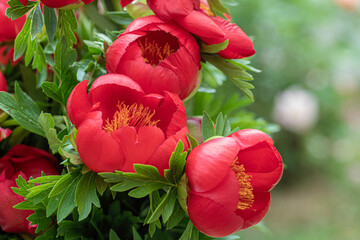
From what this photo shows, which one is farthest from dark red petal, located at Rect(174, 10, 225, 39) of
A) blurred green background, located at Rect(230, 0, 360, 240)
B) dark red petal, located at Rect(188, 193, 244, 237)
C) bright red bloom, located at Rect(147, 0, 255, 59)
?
blurred green background, located at Rect(230, 0, 360, 240)

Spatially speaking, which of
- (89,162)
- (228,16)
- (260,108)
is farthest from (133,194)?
(260,108)

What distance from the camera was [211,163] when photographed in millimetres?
239

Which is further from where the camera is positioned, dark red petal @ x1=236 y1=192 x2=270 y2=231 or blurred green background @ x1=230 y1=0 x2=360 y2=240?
blurred green background @ x1=230 y1=0 x2=360 y2=240

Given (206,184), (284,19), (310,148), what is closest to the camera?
→ (206,184)

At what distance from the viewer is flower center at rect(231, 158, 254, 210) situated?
0.25 metres

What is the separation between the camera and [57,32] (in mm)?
299

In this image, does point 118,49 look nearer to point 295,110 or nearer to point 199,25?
point 199,25

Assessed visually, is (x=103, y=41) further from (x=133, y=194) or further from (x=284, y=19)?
(x=284, y=19)

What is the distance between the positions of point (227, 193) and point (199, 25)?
106 mm

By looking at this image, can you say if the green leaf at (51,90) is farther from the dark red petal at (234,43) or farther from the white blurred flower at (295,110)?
the white blurred flower at (295,110)

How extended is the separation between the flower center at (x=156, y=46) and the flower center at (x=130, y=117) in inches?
1.4

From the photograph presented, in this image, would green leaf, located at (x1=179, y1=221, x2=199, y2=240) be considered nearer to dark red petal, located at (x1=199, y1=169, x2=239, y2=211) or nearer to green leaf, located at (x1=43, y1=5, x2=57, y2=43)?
dark red petal, located at (x1=199, y1=169, x2=239, y2=211)

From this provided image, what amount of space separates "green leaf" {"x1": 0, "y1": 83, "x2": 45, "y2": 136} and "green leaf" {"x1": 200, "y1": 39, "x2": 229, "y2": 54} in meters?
0.12

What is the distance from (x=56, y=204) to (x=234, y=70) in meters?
0.15
